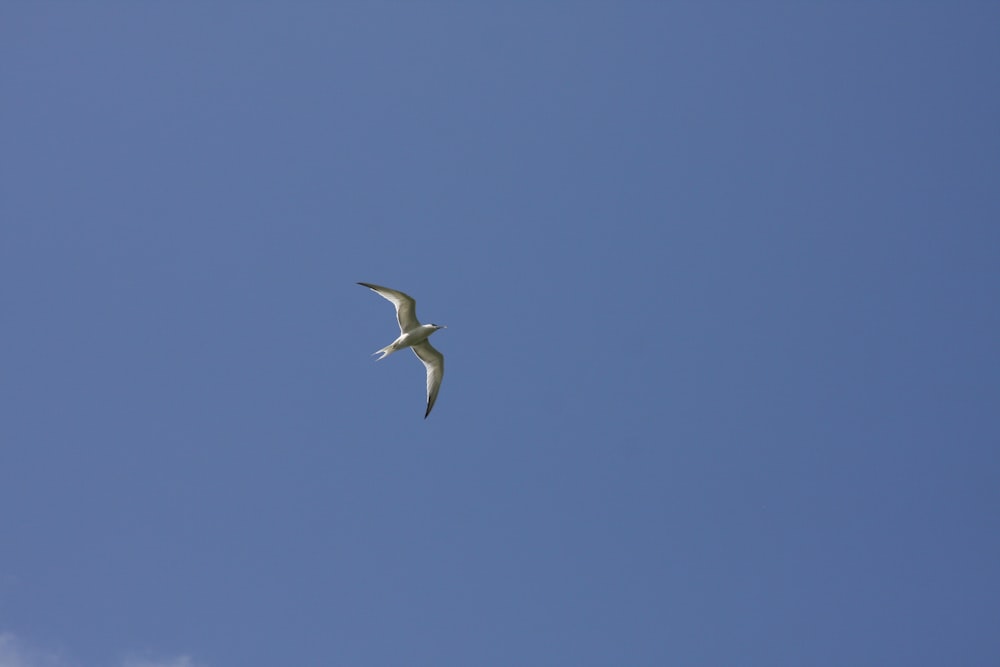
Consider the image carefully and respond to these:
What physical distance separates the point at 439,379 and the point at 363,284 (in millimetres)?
5164

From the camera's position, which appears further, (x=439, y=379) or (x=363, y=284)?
(x=439, y=379)

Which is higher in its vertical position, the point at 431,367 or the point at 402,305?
the point at 402,305

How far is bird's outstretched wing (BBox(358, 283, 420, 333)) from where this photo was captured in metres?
29.5

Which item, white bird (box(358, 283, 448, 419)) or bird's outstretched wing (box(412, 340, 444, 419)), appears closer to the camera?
white bird (box(358, 283, 448, 419))

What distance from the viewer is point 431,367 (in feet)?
106

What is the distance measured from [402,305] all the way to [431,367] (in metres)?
3.36

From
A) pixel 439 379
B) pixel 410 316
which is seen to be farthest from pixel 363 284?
pixel 439 379

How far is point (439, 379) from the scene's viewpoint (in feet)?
106

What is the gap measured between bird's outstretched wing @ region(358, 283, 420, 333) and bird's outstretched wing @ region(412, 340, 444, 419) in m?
1.77

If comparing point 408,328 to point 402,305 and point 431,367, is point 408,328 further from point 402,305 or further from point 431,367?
point 431,367

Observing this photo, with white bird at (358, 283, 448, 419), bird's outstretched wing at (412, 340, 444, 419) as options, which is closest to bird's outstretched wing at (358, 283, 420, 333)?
white bird at (358, 283, 448, 419)

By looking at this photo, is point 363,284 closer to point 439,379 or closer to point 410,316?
point 410,316

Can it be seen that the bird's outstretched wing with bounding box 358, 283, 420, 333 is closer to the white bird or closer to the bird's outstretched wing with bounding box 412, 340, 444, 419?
the white bird

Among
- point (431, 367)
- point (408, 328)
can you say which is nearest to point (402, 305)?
point (408, 328)
